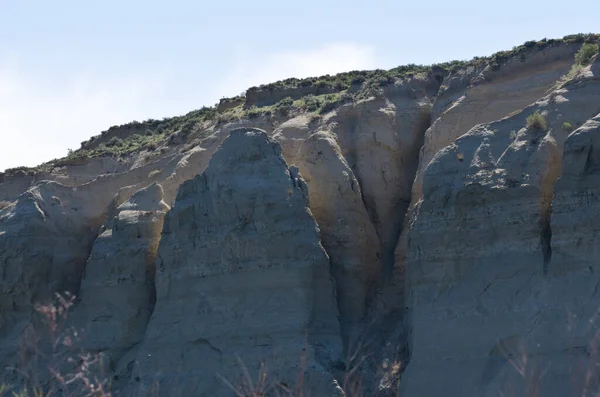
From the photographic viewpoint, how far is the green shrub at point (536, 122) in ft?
90.7

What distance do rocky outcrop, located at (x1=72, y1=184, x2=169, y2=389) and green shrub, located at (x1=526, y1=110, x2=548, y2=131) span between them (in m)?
11.7

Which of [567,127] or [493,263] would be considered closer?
[493,263]

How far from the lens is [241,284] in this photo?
97.6ft

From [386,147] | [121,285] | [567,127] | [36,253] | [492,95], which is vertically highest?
[492,95]

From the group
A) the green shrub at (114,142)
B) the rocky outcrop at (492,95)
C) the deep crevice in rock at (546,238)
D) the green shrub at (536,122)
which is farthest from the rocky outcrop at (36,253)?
the deep crevice in rock at (546,238)

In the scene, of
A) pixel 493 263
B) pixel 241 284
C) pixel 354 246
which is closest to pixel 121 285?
pixel 241 284

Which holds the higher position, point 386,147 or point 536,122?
point 536,122

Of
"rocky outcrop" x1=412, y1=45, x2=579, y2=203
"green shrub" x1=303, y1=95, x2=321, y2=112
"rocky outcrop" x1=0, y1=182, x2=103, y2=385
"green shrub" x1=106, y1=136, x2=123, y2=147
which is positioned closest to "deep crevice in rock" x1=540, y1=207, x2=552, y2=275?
"rocky outcrop" x1=412, y1=45, x2=579, y2=203

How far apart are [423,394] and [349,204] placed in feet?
23.6

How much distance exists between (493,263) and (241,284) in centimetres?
699

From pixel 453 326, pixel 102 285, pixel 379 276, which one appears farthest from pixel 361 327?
pixel 102 285

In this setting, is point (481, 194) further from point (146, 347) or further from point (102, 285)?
point (102, 285)

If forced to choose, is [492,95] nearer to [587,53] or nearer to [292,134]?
[587,53]

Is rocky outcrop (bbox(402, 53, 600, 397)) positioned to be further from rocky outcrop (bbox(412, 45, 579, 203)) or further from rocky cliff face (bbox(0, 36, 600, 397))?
rocky outcrop (bbox(412, 45, 579, 203))
